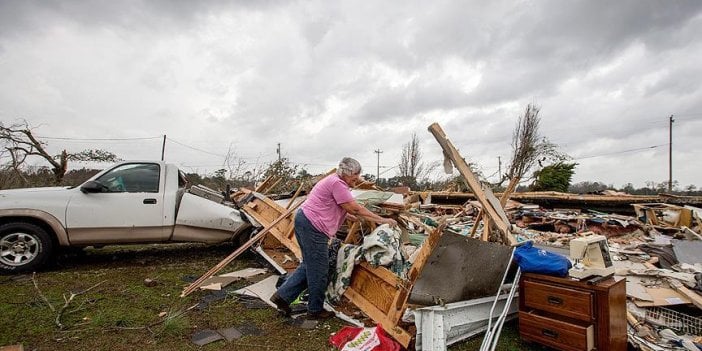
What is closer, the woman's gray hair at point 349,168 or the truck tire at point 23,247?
the woman's gray hair at point 349,168

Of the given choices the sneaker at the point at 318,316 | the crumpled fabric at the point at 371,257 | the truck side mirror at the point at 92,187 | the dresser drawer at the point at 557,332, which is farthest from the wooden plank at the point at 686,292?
the truck side mirror at the point at 92,187

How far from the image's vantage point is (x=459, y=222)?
8406mm

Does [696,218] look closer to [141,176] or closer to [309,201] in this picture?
[309,201]

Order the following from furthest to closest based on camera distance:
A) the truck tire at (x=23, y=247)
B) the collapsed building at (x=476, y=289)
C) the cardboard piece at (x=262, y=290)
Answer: the truck tire at (x=23, y=247) < the cardboard piece at (x=262, y=290) < the collapsed building at (x=476, y=289)

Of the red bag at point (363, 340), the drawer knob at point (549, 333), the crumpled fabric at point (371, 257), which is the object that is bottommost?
the red bag at point (363, 340)

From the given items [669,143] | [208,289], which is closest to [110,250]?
[208,289]

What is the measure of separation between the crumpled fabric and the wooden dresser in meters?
1.15

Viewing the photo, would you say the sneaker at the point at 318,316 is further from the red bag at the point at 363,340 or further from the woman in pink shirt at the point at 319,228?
the red bag at the point at 363,340

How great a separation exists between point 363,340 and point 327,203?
52.0 inches

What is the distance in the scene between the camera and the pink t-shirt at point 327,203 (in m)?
3.78

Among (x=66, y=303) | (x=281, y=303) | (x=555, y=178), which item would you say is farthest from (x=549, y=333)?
(x=555, y=178)

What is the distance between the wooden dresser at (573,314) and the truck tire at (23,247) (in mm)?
6119

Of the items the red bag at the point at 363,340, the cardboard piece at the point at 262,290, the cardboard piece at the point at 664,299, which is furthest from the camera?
the cardboard piece at the point at 262,290

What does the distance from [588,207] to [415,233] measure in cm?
754
